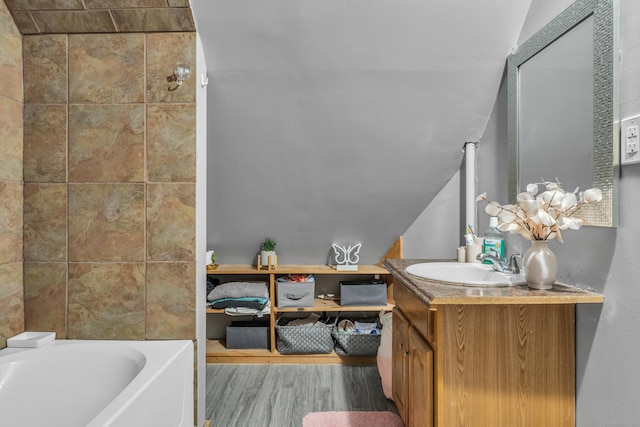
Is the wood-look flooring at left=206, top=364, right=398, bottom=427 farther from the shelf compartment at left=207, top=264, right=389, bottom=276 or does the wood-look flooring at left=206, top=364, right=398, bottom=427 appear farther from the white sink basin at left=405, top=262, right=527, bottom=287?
the white sink basin at left=405, top=262, right=527, bottom=287

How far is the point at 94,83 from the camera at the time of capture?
70.2 inches

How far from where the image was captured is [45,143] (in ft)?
5.87

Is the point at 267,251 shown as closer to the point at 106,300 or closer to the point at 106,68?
the point at 106,300

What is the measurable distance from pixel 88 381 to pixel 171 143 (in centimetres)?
106

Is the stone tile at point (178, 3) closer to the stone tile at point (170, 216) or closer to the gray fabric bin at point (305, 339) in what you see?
the stone tile at point (170, 216)

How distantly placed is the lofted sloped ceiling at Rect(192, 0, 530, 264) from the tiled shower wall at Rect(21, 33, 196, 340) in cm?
36

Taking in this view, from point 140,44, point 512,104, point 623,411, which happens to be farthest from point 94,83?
point 623,411

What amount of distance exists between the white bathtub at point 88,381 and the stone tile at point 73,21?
141 cm

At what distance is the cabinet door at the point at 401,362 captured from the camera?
1.70 meters

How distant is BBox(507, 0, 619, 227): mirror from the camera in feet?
3.95

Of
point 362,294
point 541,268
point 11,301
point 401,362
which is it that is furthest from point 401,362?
point 11,301

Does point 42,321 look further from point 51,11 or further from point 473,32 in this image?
point 473,32

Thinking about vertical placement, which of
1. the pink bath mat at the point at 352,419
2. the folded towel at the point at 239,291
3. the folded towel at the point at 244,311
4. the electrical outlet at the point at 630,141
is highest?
the electrical outlet at the point at 630,141

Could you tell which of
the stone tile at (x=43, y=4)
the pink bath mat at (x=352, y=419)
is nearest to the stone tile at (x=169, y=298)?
the pink bath mat at (x=352, y=419)
